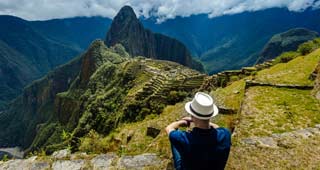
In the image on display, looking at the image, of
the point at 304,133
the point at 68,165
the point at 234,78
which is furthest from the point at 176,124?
the point at 234,78

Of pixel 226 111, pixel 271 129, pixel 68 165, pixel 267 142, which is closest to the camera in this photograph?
pixel 68 165

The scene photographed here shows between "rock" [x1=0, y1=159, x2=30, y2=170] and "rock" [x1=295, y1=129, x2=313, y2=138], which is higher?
"rock" [x1=295, y1=129, x2=313, y2=138]

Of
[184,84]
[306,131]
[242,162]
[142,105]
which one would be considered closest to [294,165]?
[242,162]

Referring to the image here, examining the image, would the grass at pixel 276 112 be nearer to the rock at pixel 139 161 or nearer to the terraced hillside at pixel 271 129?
the terraced hillside at pixel 271 129

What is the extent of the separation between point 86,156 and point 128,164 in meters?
1.44

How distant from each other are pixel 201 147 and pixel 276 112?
795 cm

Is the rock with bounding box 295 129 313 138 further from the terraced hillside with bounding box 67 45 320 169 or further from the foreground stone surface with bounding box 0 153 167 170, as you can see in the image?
the foreground stone surface with bounding box 0 153 167 170

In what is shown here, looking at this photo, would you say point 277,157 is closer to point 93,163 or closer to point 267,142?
point 267,142

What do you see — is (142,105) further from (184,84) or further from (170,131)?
(170,131)

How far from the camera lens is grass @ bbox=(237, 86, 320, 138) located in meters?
10.9

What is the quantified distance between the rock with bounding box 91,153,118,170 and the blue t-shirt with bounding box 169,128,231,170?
3.88 meters

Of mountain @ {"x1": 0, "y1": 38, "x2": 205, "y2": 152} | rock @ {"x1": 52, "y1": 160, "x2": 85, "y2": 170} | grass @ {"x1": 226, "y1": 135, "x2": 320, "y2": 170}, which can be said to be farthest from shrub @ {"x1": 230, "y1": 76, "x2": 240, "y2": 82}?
rock @ {"x1": 52, "y1": 160, "x2": 85, "y2": 170}

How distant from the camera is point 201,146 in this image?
5.36m

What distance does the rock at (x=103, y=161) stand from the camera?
28.9 feet
